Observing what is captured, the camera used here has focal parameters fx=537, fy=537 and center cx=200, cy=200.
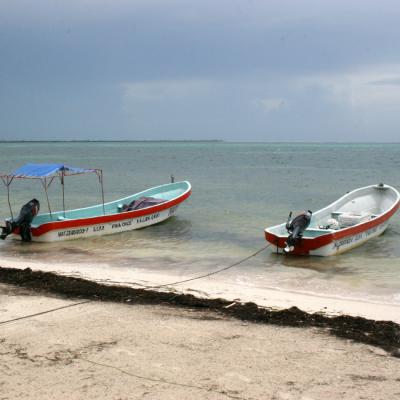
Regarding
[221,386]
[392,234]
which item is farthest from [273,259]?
[221,386]

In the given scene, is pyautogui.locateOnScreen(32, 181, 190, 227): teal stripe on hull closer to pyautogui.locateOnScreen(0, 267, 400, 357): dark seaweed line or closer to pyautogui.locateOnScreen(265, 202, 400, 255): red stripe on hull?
pyautogui.locateOnScreen(0, 267, 400, 357): dark seaweed line

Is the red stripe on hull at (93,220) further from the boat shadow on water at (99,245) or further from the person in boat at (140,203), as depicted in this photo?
the person in boat at (140,203)

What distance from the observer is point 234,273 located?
11047mm

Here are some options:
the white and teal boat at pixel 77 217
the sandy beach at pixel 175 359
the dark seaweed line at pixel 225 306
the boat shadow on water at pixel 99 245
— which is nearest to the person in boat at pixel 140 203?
the white and teal boat at pixel 77 217

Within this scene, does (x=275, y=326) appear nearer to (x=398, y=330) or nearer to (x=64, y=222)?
(x=398, y=330)

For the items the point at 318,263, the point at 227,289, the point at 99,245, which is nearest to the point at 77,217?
the point at 99,245

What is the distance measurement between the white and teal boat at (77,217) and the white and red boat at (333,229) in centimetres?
501

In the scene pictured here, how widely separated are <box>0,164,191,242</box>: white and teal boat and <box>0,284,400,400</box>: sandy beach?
7358 mm

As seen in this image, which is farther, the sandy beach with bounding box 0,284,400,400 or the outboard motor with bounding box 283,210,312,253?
the outboard motor with bounding box 283,210,312,253

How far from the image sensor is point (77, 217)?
16453 mm

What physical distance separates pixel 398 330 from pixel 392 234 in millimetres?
9911

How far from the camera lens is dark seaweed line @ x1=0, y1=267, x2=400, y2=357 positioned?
6.46 meters

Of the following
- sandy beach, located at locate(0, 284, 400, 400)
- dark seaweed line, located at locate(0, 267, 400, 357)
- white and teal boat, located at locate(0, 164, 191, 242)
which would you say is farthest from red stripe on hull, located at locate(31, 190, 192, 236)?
sandy beach, located at locate(0, 284, 400, 400)

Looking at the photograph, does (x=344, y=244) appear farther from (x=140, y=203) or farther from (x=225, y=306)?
(x=140, y=203)
